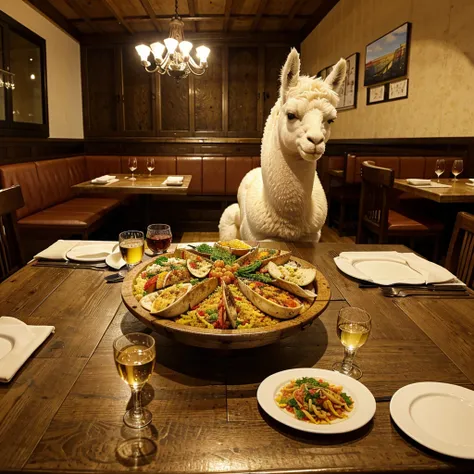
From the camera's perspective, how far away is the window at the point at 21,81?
471cm

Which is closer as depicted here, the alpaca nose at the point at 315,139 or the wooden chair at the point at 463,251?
the wooden chair at the point at 463,251

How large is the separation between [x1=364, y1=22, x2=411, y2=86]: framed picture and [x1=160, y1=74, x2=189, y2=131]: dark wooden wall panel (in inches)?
146

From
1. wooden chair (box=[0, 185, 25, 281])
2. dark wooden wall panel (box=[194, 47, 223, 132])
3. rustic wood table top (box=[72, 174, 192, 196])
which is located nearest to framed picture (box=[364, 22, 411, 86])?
rustic wood table top (box=[72, 174, 192, 196])

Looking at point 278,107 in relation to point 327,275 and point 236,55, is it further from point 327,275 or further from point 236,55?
point 236,55

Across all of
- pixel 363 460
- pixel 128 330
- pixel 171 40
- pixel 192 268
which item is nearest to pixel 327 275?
pixel 192 268

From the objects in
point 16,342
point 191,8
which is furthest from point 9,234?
point 191,8

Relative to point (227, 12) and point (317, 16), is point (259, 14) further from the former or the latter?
point (317, 16)

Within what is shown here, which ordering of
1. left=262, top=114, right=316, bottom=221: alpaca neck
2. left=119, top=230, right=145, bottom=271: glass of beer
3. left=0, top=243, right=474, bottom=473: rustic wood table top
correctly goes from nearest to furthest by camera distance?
left=0, top=243, right=474, bottom=473: rustic wood table top
left=119, top=230, right=145, bottom=271: glass of beer
left=262, top=114, right=316, bottom=221: alpaca neck

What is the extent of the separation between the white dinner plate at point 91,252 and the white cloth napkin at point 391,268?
2.93ft

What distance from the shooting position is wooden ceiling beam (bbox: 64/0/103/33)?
6.04 meters

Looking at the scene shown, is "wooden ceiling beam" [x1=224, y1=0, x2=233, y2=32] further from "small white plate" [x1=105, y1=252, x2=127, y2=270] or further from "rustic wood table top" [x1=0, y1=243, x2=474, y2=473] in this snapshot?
"rustic wood table top" [x1=0, y1=243, x2=474, y2=473]

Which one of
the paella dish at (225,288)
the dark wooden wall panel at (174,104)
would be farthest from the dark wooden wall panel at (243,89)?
the paella dish at (225,288)

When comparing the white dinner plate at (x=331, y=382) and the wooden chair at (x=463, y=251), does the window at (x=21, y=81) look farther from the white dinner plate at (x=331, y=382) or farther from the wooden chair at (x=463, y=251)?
the white dinner plate at (x=331, y=382)

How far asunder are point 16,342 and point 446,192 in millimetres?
2836
